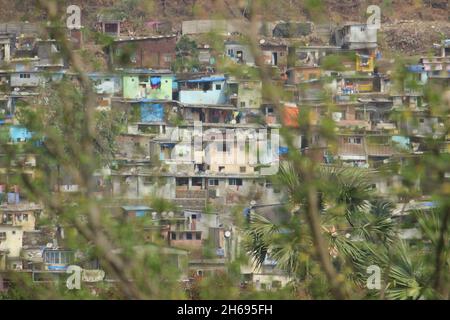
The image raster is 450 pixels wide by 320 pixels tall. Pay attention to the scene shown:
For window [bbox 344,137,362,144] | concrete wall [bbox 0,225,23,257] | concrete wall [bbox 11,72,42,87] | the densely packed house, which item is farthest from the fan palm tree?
concrete wall [bbox 11,72,42,87]

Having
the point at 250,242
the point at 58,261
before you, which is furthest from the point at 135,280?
the point at 58,261

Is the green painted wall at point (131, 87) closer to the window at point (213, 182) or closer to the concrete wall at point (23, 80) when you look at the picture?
the concrete wall at point (23, 80)

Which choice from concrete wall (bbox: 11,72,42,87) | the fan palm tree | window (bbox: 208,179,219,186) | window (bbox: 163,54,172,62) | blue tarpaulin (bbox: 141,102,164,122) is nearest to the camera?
the fan palm tree

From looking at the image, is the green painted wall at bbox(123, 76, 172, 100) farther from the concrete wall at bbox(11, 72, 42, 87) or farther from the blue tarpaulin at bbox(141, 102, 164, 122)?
the concrete wall at bbox(11, 72, 42, 87)

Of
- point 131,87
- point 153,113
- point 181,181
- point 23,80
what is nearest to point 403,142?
point 181,181

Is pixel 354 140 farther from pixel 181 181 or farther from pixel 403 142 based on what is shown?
pixel 403 142

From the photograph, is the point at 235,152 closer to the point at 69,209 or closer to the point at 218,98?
the point at 218,98
